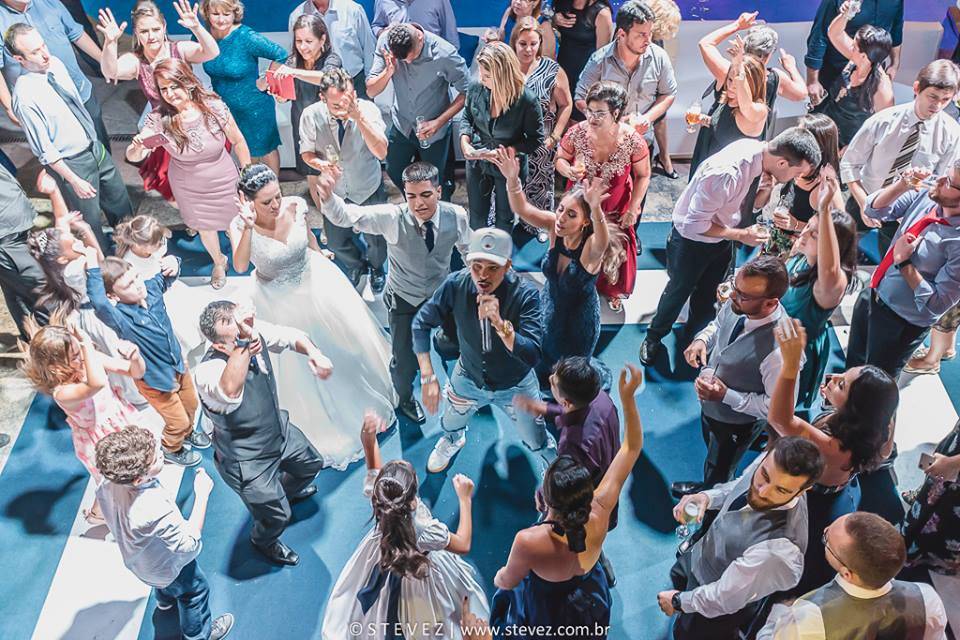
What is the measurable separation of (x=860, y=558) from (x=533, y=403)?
4.84ft

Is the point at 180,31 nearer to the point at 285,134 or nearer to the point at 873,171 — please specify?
the point at 285,134

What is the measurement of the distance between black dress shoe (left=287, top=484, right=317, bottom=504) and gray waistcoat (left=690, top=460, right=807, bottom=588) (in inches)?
74.2

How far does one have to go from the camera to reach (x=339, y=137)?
177 inches

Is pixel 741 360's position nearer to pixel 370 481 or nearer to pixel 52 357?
pixel 370 481

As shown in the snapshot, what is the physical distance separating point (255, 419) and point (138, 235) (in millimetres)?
1311

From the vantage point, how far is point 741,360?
10.7ft

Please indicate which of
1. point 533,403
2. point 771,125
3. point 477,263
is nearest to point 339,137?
point 477,263

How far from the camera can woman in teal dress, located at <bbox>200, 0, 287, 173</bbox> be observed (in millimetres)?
4945

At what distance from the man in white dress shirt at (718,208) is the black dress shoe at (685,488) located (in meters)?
0.98

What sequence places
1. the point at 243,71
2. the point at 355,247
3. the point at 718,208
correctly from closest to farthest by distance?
the point at 718,208, the point at 355,247, the point at 243,71

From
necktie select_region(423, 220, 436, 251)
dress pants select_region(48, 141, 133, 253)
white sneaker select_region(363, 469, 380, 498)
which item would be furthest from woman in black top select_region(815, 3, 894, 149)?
dress pants select_region(48, 141, 133, 253)

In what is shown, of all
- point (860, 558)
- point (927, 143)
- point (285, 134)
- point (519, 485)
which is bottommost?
point (519, 485)

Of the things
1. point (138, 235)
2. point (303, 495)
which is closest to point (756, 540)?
point (303, 495)

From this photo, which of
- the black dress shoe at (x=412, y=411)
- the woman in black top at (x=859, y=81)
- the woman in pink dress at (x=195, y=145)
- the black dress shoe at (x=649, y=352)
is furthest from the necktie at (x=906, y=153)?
the woman in pink dress at (x=195, y=145)
